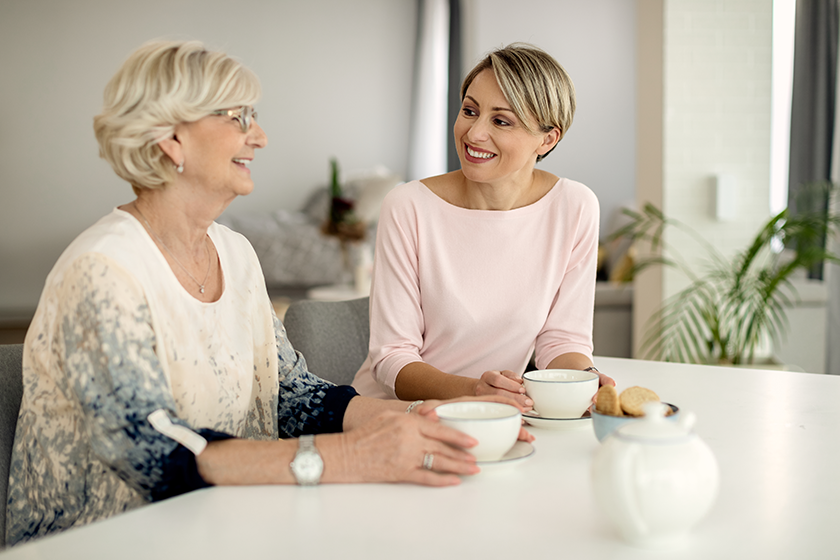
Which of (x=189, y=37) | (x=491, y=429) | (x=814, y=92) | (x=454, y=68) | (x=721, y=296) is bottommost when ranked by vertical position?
(x=721, y=296)

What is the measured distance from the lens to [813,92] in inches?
202

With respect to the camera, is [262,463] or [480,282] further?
[480,282]

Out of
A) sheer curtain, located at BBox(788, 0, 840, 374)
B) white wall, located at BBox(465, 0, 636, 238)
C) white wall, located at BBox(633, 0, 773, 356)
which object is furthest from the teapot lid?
white wall, located at BBox(465, 0, 636, 238)

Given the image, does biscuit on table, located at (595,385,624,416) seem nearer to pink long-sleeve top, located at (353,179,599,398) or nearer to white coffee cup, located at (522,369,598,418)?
white coffee cup, located at (522,369,598,418)

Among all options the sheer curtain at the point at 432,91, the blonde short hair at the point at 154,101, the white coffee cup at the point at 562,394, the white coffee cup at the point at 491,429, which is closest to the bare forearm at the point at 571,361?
the white coffee cup at the point at 562,394

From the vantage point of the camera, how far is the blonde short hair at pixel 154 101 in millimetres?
1001

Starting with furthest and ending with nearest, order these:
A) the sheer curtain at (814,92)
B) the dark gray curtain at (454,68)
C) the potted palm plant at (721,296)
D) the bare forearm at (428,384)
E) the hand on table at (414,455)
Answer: the dark gray curtain at (454,68) < the sheer curtain at (814,92) < the potted palm plant at (721,296) < the bare forearm at (428,384) < the hand on table at (414,455)

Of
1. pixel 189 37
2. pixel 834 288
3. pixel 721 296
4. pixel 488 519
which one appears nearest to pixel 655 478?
pixel 488 519

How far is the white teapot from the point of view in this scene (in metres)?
0.62

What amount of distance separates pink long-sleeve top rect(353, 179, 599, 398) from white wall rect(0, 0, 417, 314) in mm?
4284

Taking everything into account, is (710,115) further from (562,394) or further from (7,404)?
(7,404)

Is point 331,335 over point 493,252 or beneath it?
beneath

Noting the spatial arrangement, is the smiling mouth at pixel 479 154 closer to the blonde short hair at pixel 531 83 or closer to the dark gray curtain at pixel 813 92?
the blonde short hair at pixel 531 83

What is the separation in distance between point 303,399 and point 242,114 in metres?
0.46
